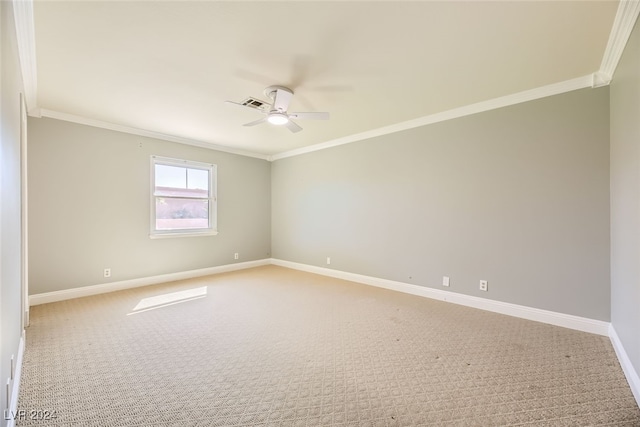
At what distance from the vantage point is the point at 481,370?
2.03 metres

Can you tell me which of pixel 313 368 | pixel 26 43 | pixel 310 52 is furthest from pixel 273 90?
pixel 313 368

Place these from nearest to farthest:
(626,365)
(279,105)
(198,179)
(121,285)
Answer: (626,365) → (279,105) → (121,285) → (198,179)

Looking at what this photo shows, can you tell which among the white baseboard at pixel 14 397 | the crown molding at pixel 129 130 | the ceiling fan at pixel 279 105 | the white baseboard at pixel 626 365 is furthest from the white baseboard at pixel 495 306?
the white baseboard at pixel 14 397

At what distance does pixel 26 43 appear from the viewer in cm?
208

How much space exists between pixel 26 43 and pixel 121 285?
3257mm

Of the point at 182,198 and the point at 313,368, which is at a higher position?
the point at 182,198

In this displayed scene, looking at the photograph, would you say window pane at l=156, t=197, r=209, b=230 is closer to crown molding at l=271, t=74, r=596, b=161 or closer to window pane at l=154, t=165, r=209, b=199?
window pane at l=154, t=165, r=209, b=199

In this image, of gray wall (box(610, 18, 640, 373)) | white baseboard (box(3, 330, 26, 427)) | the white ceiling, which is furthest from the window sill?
gray wall (box(610, 18, 640, 373))

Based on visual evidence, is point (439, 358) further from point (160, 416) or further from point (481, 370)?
point (160, 416)

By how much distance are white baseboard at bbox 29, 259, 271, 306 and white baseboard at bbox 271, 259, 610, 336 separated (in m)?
2.34

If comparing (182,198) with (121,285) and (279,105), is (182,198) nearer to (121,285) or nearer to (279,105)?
(121,285)

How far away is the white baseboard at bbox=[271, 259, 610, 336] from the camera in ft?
8.77

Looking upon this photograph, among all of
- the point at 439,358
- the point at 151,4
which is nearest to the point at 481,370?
the point at 439,358

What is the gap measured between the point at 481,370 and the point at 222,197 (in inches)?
190
